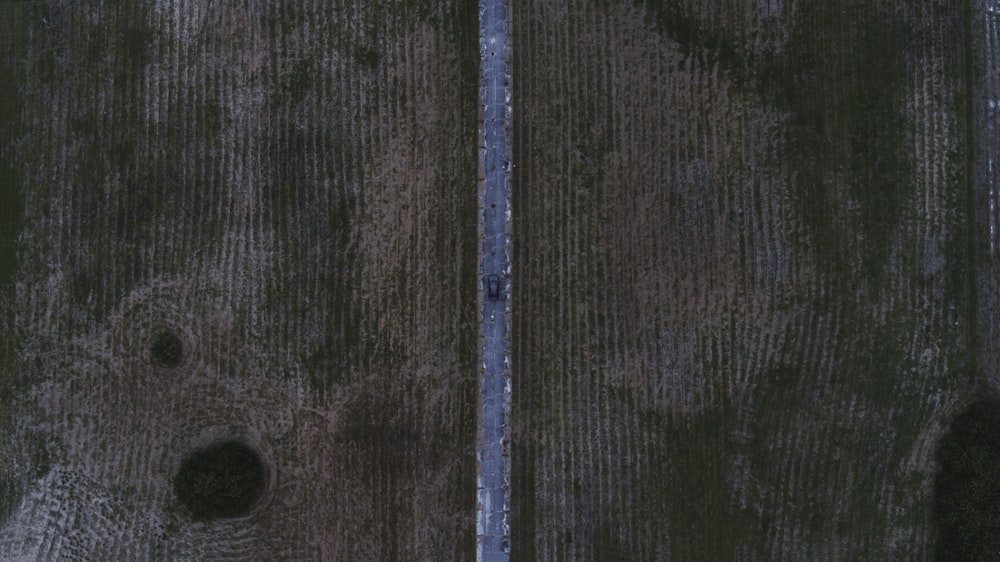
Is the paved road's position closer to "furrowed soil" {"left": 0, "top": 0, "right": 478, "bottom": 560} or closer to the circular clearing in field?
"furrowed soil" {"left": 0, "top": 0, "right": 478, "bottom": 560}

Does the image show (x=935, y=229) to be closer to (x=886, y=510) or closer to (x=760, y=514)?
(x=886, y=510)

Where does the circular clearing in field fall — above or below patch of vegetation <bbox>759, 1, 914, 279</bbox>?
below

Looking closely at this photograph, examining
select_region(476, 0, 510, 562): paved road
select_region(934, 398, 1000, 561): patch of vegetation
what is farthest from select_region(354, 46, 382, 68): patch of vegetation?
select_region(934, 398, 1000, 561): patch of vegetation

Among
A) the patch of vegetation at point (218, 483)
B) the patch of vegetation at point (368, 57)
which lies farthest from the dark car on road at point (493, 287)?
the patch of vegetation at point (218, 483)

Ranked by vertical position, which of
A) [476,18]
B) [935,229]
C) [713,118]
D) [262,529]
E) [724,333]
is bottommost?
[262,529]

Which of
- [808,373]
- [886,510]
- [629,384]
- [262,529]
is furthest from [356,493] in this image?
[886,510]
